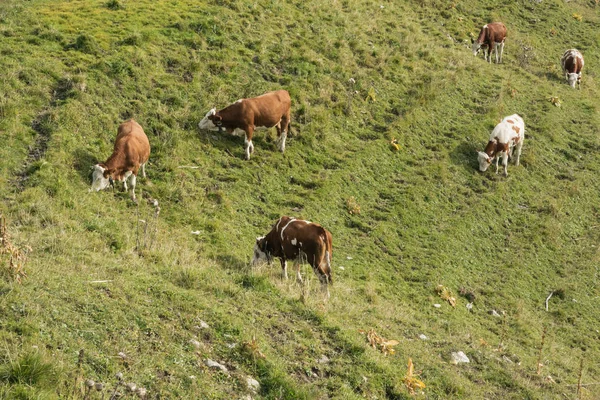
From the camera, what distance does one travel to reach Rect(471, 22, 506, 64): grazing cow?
3034 centimetres

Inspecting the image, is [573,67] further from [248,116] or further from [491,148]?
[248,116]

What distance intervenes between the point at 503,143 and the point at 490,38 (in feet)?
36.3

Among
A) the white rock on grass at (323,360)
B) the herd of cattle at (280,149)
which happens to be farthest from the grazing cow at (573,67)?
the white rock on grass at (323,360)

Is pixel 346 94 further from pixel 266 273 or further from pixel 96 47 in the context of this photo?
pixel 266 273

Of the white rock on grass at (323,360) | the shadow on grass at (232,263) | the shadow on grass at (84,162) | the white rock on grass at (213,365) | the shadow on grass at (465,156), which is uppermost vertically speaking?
the white rock on grass at (213,365)

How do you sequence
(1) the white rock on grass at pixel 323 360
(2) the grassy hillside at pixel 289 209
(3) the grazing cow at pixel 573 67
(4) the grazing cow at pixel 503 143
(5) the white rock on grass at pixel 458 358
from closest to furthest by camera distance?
(2) the grassy hillside at pixel 289 209 < (1) the white rock on grass at pixel 323 360 < (5) the white rock on grass at pixel 458 358 < (4) the grazing cow at pixel 503 143 < (3) the grazing cow at pixel 573 67

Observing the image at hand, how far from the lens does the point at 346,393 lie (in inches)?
341

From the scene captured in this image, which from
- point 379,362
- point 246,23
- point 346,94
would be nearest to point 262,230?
point 379,362

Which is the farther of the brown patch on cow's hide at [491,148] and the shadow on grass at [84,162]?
the brown patch on cow's hide at [491,148]

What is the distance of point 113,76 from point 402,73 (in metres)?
12.3

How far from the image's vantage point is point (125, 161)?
14836 mm

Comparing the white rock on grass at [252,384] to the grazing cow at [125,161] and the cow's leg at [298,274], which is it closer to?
the cow's leg at [298,274]

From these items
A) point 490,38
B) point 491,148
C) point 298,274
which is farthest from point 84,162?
point 490,38

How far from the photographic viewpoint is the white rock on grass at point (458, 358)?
1114 cm
